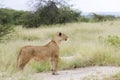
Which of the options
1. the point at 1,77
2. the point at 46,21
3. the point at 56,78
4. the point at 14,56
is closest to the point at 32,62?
the point at 14,56

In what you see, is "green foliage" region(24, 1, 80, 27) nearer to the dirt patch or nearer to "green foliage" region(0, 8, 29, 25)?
"green foliage" region(0, 8, 29, 25)

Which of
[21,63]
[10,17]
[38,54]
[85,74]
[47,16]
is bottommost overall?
A: [10,17]

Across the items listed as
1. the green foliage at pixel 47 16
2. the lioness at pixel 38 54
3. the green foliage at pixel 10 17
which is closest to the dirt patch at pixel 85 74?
the lioness at pixel 38 54

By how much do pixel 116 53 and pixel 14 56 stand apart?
285cm

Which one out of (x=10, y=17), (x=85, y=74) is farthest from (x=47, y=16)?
(x=85, y=74)

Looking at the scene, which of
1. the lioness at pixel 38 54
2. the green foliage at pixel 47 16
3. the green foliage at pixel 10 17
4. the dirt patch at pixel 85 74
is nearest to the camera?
the dirt patch at pixel 85 74

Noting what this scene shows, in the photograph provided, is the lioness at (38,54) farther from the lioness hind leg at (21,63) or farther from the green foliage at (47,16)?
the green foliage at (47,16)

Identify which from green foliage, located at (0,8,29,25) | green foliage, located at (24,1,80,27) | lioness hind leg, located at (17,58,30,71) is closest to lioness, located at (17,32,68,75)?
lioness hind leg, located at (17,58,30,71)

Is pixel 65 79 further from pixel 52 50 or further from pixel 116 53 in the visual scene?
pixel 116 53

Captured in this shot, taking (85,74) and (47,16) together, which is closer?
(85,74)

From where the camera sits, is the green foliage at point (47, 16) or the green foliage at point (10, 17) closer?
the green foliage at point (10, 17)

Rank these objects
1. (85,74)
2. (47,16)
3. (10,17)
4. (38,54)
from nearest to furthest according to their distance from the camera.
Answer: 1. (85,74)
2. (38,54)
3. (47,16)
4. (10,17)

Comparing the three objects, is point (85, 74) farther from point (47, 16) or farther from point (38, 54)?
point (47, 16)

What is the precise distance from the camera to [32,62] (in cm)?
1116
